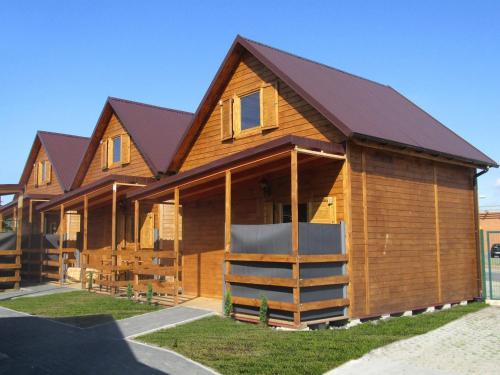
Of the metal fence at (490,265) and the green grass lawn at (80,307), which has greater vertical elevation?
the metal fence at (490,265)

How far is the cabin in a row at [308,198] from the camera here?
1112 cm

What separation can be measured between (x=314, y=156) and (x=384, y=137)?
68.3 inches

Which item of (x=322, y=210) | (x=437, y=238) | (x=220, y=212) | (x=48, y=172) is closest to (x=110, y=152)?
(x=48, y=172)

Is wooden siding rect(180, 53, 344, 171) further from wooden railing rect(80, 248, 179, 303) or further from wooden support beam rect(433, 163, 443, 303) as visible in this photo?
wooden support beam rect(433, 163, 443, 303)

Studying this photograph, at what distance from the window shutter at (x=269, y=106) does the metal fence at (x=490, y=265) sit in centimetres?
651

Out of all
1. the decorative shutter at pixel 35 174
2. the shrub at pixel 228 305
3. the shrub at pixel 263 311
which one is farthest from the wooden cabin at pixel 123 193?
the decorative shutter at pixel 35 174

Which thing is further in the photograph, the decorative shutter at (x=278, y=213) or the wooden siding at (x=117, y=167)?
the wooden siding at (x=117, y=167)

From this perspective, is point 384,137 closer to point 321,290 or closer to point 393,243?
point 393,243

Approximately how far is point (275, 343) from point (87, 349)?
321 cm

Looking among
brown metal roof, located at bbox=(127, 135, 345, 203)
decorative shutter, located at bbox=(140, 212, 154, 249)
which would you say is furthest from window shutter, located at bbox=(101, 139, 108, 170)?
brown metal roof, located at bbox=(127, 135, 345, 203)

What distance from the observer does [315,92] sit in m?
12.9

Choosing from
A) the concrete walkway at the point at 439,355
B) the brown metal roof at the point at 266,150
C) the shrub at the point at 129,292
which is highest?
the brown metal roof at the point at 266,150

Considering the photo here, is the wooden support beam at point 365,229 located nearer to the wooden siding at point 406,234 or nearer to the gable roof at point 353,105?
the wooden siding at point 406,234

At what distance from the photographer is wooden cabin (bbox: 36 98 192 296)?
1712cm
